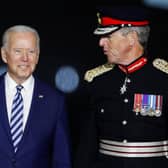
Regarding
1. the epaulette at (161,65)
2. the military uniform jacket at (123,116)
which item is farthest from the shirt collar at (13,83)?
the epaulette at (161,65)

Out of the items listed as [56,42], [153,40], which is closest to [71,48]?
[56,42]

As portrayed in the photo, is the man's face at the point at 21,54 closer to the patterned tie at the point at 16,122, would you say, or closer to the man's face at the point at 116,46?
the patterned tie at the point at 16,122

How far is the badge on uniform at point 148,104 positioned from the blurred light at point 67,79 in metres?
1.05

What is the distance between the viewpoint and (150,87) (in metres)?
3.14

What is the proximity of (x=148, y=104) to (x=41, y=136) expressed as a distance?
507mm

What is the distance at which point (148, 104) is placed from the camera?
3123mm

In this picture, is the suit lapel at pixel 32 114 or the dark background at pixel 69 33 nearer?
the suit lapel at pixel 32 114

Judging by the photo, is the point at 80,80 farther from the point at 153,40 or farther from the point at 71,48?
the point at 153,40

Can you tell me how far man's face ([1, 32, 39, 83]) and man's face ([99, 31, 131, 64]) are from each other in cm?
32

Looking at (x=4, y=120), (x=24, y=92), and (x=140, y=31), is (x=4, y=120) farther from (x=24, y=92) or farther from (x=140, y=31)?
(x=140, y=31)

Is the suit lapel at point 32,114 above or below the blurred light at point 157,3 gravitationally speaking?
below

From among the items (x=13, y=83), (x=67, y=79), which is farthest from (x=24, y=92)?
(x=67, y=79)

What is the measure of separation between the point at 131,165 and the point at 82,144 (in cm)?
28

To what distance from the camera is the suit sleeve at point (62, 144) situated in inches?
122
